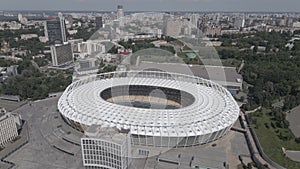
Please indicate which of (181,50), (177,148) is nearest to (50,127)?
(177,148)

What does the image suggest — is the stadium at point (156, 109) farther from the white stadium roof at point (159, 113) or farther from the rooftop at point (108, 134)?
the rooftop at point (108, 134)

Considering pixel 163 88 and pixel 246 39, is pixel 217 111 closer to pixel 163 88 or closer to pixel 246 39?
pixel 163 88

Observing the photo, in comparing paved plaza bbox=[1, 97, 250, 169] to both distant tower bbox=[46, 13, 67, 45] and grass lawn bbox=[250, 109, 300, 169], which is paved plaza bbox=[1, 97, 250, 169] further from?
distant tower bbox=[46, 13, 67, 45]

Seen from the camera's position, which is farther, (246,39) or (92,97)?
(246,39)

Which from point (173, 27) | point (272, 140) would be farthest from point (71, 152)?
point (173, 27)

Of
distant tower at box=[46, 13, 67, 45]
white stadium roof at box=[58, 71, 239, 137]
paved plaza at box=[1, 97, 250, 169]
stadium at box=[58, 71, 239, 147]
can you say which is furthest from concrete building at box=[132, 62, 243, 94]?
distant tower at box=[46, 13, 67, 45]

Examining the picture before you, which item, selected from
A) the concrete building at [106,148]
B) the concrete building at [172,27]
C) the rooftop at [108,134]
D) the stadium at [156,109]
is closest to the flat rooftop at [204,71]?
the stadium at [156,109]

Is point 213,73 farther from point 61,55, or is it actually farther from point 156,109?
point 61,55
